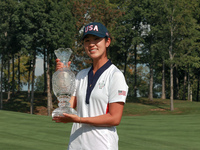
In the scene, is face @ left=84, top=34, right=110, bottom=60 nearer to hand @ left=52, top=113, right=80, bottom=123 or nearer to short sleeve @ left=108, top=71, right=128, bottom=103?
short sleeve @ left=108, top=71, right=128, bottom=103

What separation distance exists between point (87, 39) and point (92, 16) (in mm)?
42819

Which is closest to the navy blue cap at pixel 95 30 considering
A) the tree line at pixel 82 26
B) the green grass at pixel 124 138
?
the green grass at pixel 124 138

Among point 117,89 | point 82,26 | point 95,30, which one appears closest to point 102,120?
point 117,89

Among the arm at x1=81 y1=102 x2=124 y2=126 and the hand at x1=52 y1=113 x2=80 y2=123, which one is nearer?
the hand at x1=52 y1=113 x2=80 y2=123

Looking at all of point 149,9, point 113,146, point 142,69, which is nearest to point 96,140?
point 113,146

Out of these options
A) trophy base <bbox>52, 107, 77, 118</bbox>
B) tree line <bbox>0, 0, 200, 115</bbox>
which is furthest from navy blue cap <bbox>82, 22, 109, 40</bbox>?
tree line <bbox>0, 0, 200, 115</bbox>

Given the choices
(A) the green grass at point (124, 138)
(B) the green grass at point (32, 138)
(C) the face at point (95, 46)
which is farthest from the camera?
(A) the green grass at point (124, 138)

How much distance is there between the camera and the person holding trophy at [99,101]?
3.44 meters

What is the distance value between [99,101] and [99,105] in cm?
4

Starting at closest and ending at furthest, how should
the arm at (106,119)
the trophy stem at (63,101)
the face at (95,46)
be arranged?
the arm at (106,119) → the trophy stem at (63,101) → the face at (95,46)

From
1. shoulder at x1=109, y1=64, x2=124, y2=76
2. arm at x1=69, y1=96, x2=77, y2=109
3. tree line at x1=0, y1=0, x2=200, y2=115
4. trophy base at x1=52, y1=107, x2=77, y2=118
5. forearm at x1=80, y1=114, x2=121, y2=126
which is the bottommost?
forearm at x1=80, y1=114, x2=121, y2=126

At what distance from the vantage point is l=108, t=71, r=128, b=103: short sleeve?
11.3 feet

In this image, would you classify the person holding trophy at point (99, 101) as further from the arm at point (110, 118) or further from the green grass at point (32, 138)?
the green grass at point (32, 138)

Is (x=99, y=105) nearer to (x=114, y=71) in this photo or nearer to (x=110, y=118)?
(x=110, y=118)
